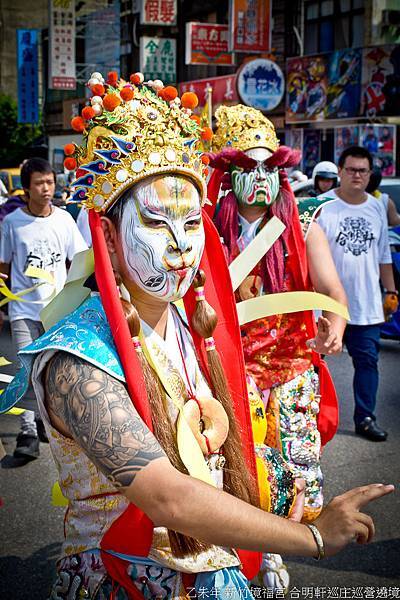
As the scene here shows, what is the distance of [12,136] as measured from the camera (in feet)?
142

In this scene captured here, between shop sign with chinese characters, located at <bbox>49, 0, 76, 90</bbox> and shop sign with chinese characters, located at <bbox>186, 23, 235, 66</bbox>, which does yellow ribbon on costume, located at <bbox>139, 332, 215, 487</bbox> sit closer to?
shop sign with chinese characters, located at <bbox>186, 23, 235, 66</bbox>

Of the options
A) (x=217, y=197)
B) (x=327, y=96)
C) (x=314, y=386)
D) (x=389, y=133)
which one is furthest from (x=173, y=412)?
(x=327, y=96)

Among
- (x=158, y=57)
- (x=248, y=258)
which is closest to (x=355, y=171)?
(x=248, y=258)

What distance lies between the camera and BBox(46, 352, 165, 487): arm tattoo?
1.79 m

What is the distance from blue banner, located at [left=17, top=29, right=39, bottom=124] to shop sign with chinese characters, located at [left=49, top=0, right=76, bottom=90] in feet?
26.3

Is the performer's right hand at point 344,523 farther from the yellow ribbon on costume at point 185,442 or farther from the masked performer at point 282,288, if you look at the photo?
the masked performer at point 282,288

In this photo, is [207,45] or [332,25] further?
[332,25]

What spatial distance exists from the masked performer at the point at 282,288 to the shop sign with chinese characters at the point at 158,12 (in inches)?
778

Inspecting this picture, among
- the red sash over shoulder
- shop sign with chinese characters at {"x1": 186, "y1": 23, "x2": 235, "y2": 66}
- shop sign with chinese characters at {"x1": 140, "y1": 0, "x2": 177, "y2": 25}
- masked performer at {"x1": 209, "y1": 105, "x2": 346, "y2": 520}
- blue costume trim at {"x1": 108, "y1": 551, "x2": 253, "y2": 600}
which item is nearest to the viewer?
the red sash over shoulder

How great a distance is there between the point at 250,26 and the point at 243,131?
17959 millimetres

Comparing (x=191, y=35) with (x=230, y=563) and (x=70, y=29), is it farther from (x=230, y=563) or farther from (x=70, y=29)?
(x=230, y=563)

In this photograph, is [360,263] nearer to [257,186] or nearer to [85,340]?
[257,186]

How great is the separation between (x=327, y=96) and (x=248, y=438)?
18.7 metres

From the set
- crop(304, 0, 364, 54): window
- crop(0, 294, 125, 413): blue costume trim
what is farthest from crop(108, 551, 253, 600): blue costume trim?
crop(304, 0, 364, 54): window
